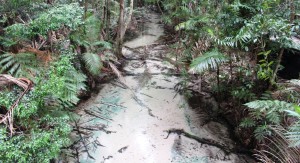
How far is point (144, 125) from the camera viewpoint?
12.5 feet

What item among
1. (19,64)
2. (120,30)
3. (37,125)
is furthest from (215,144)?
(120,30)

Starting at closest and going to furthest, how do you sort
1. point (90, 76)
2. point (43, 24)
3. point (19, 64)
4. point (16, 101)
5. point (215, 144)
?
point (16, 101) < point (43, 24) < point (19, 64) < point (215, 144) < point (90, 76)

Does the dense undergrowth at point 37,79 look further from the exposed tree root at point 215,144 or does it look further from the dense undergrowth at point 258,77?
the dense undergrowth at point 258,77

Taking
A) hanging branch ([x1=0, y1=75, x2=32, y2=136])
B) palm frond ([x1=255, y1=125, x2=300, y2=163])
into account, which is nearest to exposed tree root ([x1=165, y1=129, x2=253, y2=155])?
palm frond ([x1=255, y1=125, x2=300, y2=163])

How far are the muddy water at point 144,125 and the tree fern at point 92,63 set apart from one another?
1.72 ft

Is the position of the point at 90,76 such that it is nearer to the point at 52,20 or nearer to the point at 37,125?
the point at 52,20

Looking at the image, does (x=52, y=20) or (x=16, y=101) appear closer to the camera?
(x=16, y=101)

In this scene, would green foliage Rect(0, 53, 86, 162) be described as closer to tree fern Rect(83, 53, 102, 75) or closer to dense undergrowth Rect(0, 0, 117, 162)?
dense undergrowth Rect(0, 0, 117, 162)

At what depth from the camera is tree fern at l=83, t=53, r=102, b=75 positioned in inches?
169

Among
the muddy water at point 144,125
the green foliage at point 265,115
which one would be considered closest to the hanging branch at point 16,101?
the muddy water at point 144,125

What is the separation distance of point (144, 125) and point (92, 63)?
1.40 metres

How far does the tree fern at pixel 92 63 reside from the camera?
4.29 metres

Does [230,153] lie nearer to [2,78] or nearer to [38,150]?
[38,150]

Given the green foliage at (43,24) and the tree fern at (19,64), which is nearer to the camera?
the green foliage at (43,24)
